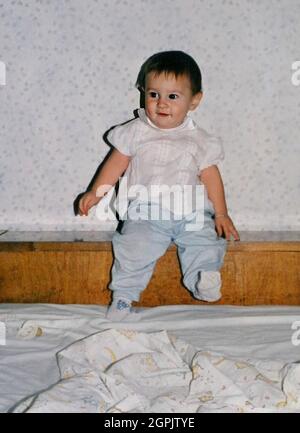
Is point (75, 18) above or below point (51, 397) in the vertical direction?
above

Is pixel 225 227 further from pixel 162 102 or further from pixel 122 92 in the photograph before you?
pixel 122 92

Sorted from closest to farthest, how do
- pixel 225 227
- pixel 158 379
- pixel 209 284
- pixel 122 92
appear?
pixel 158 379 < pixel 209 284 < pixel 225 227 < pixel 122 92

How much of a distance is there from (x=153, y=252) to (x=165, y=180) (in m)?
0.19

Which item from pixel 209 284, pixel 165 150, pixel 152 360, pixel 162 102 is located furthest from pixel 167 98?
pixel 152 360

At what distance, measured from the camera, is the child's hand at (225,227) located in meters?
1.17

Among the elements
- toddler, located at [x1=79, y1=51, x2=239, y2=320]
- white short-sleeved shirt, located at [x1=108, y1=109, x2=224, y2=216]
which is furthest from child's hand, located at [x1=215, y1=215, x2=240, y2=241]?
white short-sleeved shirt, located at [x1=108, y1=109, x2=224, y2=216]

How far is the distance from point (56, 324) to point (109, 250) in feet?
0.81

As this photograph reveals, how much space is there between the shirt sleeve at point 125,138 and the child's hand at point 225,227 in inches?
10.8

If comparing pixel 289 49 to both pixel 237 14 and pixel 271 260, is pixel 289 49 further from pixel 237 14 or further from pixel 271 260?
pixel 271 260

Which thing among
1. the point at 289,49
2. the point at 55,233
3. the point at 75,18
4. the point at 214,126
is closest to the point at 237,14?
the point at 289,49

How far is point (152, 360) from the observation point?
0.88 meters

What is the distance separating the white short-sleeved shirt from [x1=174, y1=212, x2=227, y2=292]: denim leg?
134 mm

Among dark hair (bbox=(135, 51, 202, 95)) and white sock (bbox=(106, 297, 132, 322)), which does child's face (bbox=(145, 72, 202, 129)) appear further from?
white sock (bbox=(106, 297, 132, 322))

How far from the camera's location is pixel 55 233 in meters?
1.34
